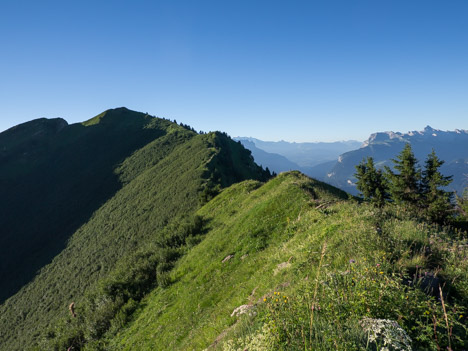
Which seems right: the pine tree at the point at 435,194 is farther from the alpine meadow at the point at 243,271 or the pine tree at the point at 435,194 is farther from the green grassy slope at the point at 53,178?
the green grassy slope at the point at 53,178

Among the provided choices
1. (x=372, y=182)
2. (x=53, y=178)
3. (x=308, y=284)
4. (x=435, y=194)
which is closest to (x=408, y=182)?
(x=435, y=194)

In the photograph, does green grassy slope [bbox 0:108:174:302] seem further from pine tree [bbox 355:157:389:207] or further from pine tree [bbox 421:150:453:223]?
pine tree [bbox 421:150:453:223]

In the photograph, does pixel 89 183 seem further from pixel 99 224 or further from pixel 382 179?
pixel 382 179

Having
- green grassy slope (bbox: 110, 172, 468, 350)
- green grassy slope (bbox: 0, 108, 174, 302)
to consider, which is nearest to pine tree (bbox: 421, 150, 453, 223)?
green grassy slope (bbox: 110, 172, 468, 350)

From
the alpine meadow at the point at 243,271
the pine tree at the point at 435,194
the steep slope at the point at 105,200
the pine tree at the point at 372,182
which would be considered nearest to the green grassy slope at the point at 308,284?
the alpine meadow at the point at 243,271

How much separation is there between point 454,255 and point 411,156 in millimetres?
37132

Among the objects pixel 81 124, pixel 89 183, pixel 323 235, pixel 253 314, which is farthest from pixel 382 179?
pixel 81 124

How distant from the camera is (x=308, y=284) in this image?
5926 millimetres

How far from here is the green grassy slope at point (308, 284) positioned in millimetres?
4184

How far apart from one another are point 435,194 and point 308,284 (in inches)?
1525

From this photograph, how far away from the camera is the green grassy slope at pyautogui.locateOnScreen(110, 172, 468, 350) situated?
418 cm

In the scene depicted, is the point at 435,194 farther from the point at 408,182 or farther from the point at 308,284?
the point at 308,284

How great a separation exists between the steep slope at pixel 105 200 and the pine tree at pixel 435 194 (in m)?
33.3

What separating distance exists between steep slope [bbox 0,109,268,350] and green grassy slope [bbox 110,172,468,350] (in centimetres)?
2400
